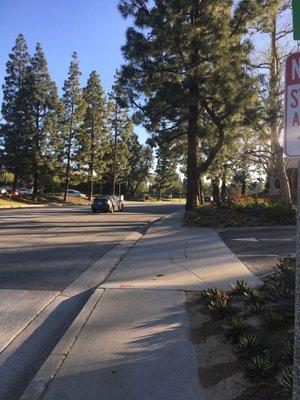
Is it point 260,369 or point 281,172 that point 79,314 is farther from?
point 281,172

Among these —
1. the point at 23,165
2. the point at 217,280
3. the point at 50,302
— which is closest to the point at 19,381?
the point at 50,302

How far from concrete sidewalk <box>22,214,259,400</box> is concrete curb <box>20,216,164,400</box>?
0.9 inches

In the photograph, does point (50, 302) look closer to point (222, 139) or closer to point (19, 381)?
point (19, 381)

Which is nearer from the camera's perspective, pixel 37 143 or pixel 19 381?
pixel 19 381

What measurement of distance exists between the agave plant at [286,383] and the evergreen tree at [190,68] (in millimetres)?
21452

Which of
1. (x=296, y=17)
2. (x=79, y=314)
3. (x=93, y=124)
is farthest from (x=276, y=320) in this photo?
(x=93, y=124)

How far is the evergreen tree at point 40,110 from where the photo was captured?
196 feet

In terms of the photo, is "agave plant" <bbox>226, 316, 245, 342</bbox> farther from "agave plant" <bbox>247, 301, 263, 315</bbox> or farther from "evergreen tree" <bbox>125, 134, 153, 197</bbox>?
"evergreen tree" <bbox>125, 134, 153, 197</bbox>

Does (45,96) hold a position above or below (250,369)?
above

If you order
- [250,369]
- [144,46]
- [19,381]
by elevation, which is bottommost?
[19,381]

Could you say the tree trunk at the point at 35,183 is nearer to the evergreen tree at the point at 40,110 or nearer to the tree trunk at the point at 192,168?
the evergreen tree at the point at 40,110

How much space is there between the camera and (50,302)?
867cm

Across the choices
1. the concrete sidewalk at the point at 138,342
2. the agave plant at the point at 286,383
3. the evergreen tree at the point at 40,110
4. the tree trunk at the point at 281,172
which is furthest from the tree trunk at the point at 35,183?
the agave plant at the point at 286,383

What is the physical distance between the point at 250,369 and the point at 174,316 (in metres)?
2.53
